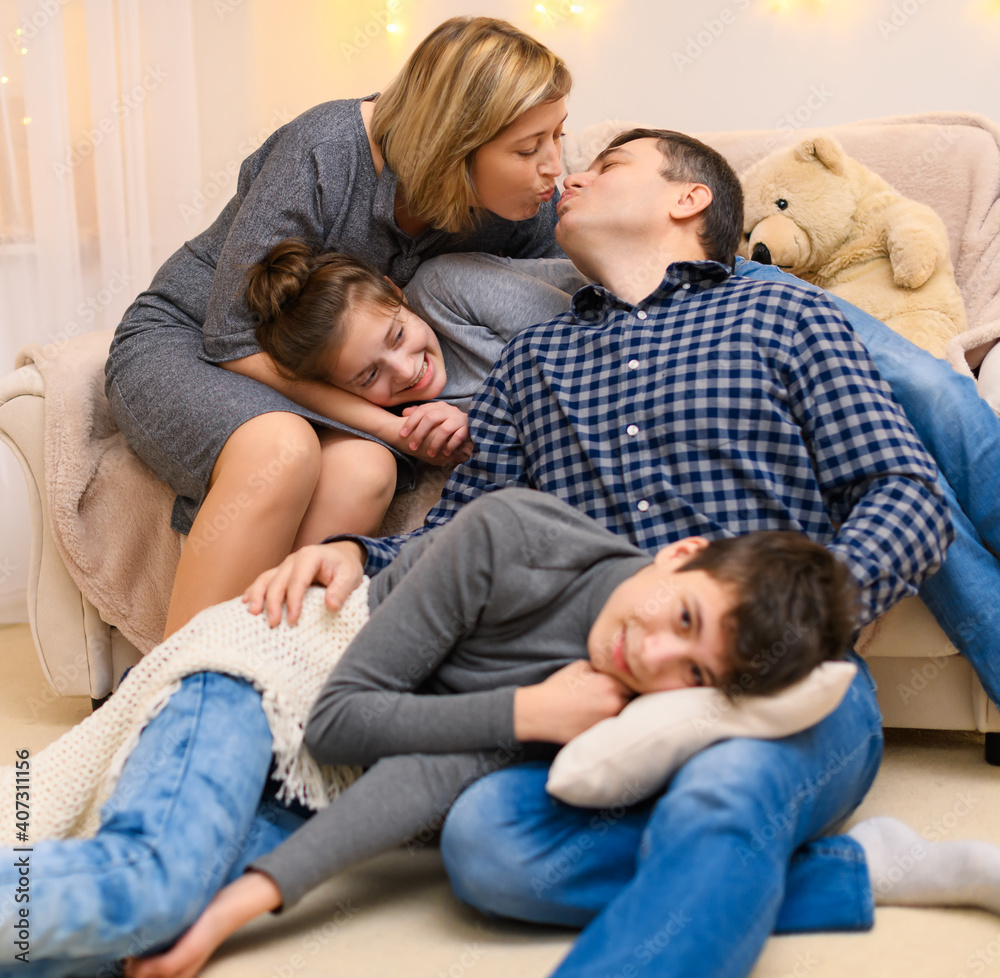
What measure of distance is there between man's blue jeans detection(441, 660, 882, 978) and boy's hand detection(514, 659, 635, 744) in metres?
0.05

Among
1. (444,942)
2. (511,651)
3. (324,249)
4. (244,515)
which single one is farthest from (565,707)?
(324,249)

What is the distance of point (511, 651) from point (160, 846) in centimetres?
38

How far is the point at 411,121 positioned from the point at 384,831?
41.2 inches

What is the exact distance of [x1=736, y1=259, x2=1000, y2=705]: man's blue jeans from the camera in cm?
119

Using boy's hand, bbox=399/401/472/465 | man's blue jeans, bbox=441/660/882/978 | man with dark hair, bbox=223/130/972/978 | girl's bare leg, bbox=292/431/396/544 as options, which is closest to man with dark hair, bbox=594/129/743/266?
man with dark hair, bbox=223/130/972/978

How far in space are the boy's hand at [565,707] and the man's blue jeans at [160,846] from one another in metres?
0.26

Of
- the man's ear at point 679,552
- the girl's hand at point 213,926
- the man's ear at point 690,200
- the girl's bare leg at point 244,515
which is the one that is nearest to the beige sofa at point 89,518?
the girl's bare leg at point 244,515

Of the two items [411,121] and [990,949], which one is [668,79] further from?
[990,949]

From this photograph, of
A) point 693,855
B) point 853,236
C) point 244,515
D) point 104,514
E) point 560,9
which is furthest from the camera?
point 560,9

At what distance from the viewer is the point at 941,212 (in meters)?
1.71

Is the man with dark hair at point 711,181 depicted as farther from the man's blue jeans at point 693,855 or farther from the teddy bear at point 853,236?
the man's blue jeans at point 693,855

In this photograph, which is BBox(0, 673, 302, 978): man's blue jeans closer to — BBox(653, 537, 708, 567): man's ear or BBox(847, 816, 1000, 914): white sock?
BBox(653, 537, 708, 567): man's ear

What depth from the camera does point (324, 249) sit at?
1.50m

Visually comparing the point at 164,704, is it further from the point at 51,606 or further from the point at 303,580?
the point at 51,606
